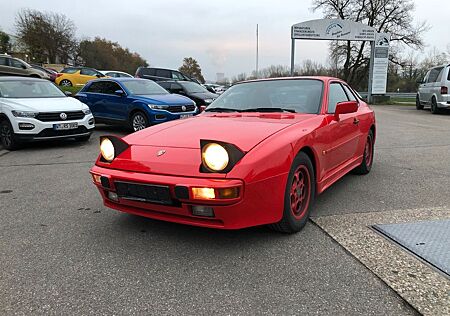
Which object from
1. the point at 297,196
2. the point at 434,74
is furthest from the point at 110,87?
the point at 434,74

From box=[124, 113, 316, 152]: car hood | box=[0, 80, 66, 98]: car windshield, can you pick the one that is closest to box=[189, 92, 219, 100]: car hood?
box=[0, 80, 66, 98]: car windshield

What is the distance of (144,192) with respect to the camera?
2789 mm

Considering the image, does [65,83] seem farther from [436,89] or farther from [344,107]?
[344,107]

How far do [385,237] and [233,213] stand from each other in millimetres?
1313

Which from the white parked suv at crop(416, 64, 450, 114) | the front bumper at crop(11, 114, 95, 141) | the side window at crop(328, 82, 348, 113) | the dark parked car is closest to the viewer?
the side window at crop(328, 82, 348, 113)

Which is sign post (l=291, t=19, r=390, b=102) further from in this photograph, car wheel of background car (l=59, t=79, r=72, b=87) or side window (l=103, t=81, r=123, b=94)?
side window (l=103, t=81, r=123, b=94)

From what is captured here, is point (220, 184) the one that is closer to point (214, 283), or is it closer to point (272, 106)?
point (214, 283)

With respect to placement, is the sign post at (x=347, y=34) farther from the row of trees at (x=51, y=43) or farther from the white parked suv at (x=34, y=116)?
the row of trees at (x=51, y=43)

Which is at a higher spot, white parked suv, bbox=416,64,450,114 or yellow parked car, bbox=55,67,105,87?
yellow parked car, bbox=55,67,105,87

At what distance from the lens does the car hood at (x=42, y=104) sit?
288 inches

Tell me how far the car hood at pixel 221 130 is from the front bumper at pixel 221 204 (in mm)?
322

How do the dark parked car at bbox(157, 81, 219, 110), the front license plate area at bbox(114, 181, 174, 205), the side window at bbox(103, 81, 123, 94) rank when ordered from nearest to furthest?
the front license plate area at bbox(114, 181, 174, 205) < the side window at bbox(103, 81, 123, 94) < the dark parked car at bbox(157, 81, 219, 110)

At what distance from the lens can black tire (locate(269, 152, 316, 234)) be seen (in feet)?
9.73

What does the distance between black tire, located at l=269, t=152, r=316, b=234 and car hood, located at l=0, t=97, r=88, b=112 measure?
19.3 ft
